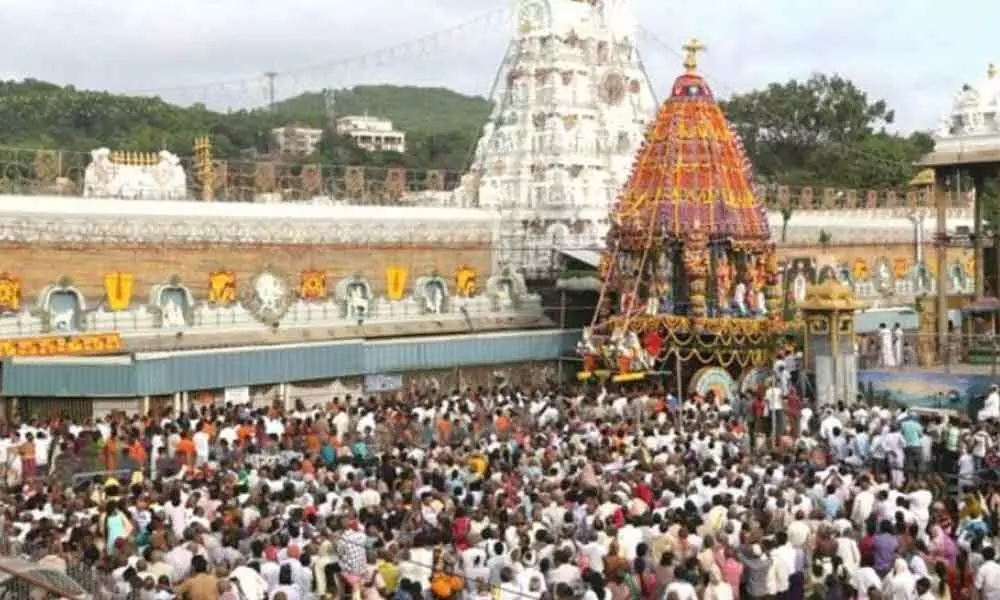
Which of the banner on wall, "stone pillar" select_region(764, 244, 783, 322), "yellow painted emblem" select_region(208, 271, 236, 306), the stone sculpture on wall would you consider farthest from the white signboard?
"stone pillar" select_region(764, 244, 783, 322)

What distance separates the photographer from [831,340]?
83.3 feet

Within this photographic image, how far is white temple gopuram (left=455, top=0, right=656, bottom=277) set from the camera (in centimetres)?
3744

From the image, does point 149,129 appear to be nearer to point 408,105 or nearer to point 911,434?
point 911,434

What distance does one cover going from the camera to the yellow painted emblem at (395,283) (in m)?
33.1

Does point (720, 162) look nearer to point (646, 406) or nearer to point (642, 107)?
point (646, 406)

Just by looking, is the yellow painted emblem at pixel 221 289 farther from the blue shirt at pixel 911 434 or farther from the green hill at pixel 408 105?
the green hill at pixel 408 105

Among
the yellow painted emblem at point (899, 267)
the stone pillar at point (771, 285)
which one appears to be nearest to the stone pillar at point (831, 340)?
the stone pillar at point (771, 285)

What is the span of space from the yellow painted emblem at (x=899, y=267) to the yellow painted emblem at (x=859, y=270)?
1703 millimetres

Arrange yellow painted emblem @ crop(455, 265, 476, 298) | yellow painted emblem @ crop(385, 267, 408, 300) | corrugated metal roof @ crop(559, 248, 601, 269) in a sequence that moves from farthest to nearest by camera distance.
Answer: yellow painted emblem @ crop(455, 265, 476, 298)
corrugated metal roof @ crop(559, 248, 601, 269)
yellow painted emblem @ crop(385, 267, 408, 300)

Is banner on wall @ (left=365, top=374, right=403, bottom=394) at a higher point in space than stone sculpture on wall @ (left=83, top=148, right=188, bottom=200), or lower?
lower

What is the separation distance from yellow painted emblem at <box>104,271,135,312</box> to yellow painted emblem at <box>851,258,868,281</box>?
1024 inches

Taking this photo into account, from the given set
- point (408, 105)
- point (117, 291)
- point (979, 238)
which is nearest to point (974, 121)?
point (979, 238)

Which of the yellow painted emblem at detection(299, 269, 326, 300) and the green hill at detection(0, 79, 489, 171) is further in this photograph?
the green hill at detection(0, 79, 489, 171)

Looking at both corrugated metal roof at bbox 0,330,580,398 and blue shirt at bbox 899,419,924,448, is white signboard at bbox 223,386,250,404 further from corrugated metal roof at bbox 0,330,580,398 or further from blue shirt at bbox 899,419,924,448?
blue shirt at bbox 899,419,924,448
